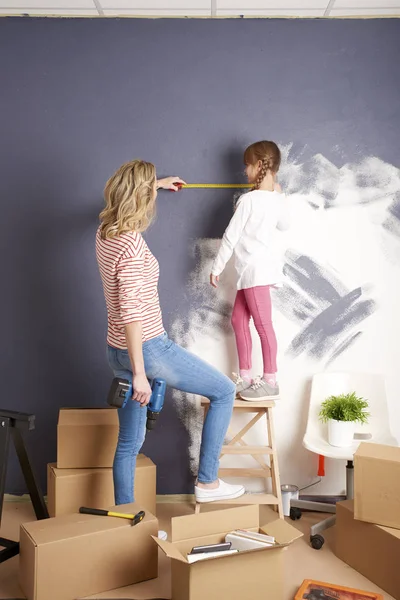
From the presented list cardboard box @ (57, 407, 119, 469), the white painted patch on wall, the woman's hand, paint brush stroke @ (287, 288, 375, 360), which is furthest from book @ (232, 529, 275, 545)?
paint brush stroke @ (287, 288, 375, 360)

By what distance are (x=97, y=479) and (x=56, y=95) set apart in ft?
6.10

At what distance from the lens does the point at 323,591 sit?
2.12 meters

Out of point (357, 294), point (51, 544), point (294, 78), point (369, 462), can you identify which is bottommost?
point (51, 544)

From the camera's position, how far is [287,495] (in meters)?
2.91

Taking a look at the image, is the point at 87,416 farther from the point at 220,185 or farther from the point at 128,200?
the point at 220,185

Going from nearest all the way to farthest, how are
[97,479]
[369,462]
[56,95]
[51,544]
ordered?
[51,544] < [369,462] < [97,479] < [56,95]

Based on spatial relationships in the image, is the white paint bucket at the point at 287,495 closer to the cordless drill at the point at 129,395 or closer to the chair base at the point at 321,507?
the chair base at the point at 321,507

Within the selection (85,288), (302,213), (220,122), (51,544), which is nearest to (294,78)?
(220,122)

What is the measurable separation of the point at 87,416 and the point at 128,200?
1.06m

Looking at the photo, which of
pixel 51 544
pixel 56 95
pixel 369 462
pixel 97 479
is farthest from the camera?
pixel 56 95

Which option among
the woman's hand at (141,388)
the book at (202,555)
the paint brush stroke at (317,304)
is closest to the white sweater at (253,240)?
the paint brush stroke at (317,304)

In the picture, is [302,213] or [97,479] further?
[302,213]

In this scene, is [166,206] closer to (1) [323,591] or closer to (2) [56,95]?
(2) [56,95]

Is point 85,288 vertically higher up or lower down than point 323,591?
higher up
